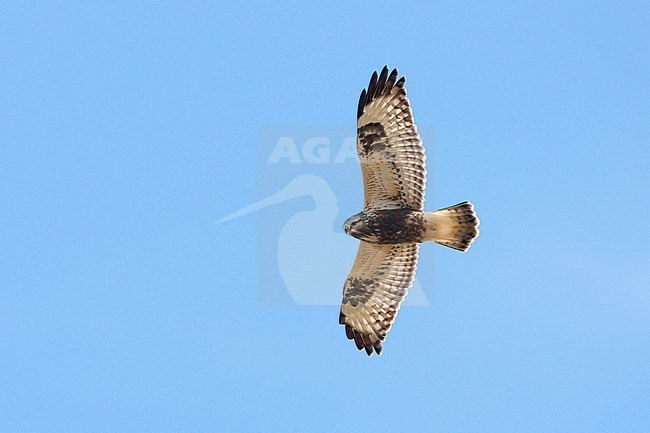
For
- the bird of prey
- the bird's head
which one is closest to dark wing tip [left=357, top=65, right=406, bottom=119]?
the bird of prey

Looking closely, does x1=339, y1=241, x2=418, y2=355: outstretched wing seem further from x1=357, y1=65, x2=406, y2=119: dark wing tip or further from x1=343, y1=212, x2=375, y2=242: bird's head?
x1=357, y1=65, x2=406, y2=119: dark wing tip

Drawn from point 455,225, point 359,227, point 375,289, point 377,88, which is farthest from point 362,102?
point 375,289

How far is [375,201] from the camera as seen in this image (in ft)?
46.7

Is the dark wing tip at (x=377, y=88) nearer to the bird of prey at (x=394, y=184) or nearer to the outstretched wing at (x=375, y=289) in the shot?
the bird of prey at (x=394, y=184)

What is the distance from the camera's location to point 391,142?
13797 mm

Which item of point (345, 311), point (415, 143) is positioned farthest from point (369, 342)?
point (415, 143)

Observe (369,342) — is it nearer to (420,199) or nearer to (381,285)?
(381,285)

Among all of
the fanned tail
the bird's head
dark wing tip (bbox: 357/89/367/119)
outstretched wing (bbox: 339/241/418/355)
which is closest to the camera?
the fanned tail

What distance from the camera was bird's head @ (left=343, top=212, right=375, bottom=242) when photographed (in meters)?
14.1

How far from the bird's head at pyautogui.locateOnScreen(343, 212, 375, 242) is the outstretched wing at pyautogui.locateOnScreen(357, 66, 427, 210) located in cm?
54

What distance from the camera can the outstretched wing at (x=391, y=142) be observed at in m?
13.8

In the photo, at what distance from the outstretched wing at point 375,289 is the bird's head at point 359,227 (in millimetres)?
279

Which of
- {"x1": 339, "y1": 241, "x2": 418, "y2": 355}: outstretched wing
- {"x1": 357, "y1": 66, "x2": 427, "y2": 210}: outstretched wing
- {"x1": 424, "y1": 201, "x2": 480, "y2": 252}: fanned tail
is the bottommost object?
{"x1": 339, "y1": 241, "x2": 418, "y2": 355}: outstretched wing

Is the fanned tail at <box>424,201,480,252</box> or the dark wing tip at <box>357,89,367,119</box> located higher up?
the dark wing tip at <box>357,89,367,119</box>
